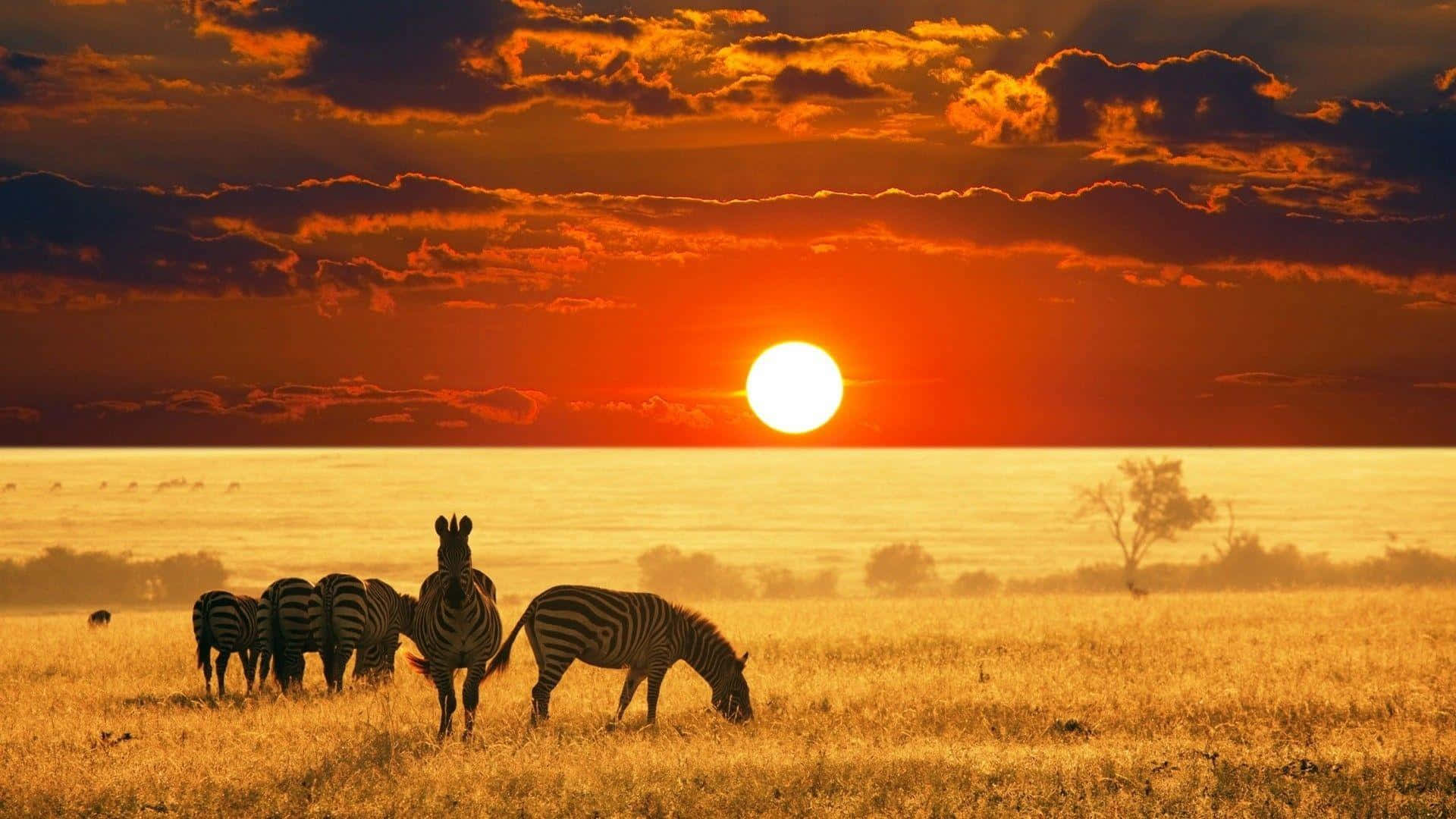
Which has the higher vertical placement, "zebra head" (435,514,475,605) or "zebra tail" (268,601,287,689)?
"zebra head" (435,514,475,605)

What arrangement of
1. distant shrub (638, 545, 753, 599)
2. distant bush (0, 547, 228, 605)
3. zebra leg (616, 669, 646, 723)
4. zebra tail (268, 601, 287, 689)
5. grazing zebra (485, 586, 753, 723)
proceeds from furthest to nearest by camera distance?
distant shrub (638, 545, 753, 599) < distant bush (0, 547, 228, 605) < zebra tail (268, 601, 287, 689) < zebra leg (616, 669, 646, 723) < grazing zebra (485, 586, 753, 723)

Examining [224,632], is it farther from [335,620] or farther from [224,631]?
[335,620]

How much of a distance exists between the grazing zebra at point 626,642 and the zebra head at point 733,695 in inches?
0.4

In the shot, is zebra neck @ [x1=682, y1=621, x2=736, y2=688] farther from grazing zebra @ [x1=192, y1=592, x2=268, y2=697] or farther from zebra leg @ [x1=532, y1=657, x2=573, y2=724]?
grazing zebra @ [x1=192, y1=592, x2=268, y2=697]

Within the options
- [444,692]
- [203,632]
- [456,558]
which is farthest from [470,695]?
[203,632]

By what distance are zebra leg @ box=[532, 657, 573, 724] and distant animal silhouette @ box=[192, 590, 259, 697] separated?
7702 mm

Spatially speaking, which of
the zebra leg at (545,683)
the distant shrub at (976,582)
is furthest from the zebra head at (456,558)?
the distant shrub at (976,582)

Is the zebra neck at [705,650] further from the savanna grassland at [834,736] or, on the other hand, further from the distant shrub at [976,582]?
the distant shrub at [976,582]

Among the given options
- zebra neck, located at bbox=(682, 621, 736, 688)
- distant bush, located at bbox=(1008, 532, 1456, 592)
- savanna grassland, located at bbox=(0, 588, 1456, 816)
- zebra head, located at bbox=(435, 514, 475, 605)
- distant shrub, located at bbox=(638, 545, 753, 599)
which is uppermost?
zebra head, located at bbox=(435, 514, 475, 605)

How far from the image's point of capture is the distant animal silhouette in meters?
25.3

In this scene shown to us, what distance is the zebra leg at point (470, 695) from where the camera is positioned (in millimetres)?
18938

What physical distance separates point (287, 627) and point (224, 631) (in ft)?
5.63

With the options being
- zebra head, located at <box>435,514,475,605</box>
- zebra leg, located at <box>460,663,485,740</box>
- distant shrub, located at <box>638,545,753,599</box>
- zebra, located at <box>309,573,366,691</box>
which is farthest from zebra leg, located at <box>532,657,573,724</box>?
distant shrub, located at <box>638,545,753,599</box>

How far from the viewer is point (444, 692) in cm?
1923
